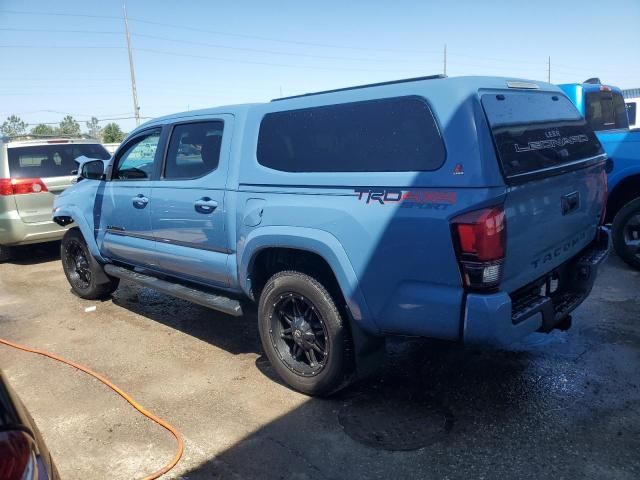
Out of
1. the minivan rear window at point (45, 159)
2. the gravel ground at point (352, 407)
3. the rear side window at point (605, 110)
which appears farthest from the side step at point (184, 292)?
the rear side window at point (605, 110)

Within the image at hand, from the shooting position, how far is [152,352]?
460 cm

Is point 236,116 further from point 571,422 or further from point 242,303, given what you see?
point 571,422

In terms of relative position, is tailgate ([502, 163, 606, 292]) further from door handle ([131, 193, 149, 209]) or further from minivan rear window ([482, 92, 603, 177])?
door handle ([131, 193, 149, 209])

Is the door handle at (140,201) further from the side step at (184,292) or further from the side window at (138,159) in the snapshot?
the side step at (184,292)

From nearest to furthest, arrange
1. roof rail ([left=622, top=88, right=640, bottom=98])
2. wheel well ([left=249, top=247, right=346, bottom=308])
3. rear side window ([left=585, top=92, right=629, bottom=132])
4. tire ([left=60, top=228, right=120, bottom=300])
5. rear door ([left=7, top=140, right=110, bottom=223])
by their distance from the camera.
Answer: wheel well ([left=249, top=247, right=346, bottom=308]), tire ([left=60, top=228, right=120, bottom=300]), rear door ([left=7, top=140, right=110, bottom=223]), rear side window ([left=585, top=92, right=629, bottom=132]), roof rail ([left=622, top=88, right=640, bottom=98])

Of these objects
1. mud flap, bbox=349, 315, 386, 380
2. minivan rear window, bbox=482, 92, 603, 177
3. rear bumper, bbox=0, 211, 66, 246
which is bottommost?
mud flap, bbox=349, 315, 386, 380

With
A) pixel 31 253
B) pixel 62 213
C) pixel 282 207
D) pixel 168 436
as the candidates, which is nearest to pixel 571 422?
pixel 282 207

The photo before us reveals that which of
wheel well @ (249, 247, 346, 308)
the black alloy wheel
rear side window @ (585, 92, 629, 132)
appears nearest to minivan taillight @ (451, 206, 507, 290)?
wheel well @ (249, 247, 346, 308)

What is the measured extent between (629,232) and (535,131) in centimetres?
362

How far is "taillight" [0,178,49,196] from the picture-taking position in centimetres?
738

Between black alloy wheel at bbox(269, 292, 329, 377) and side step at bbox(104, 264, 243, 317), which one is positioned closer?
black alloy wheel at bbox(269, 292, 329, 377)

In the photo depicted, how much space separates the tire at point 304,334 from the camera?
340 centimetres

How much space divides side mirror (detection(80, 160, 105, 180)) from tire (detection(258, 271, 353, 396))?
2578 millimetres

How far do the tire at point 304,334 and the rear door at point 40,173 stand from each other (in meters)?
5.27
